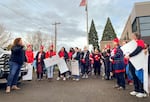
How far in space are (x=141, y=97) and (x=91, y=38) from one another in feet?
184

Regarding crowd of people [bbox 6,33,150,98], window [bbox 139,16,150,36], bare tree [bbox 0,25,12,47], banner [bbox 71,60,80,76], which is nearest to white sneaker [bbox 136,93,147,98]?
crowd of people [bbox 6,33,150,98]

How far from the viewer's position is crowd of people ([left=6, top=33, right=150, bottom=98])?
761 cm

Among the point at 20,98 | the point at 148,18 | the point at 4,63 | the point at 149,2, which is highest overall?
the point at 149,2

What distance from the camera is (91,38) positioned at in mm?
63031

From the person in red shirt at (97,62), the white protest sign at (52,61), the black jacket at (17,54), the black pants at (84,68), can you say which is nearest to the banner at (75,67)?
the black pants at (84,68)

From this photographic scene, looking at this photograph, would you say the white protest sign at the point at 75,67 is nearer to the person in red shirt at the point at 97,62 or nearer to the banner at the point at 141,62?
the person in red shirt at the point at 97,62

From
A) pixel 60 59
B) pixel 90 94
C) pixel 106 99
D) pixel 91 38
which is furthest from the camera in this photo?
pixel 91 38

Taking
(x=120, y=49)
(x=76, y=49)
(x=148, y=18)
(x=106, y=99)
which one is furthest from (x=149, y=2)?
(x=106, y=99)

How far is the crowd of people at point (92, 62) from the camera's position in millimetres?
7605

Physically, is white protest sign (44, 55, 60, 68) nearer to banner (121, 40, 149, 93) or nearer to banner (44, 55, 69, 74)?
banner (44, 55, 69, 74)

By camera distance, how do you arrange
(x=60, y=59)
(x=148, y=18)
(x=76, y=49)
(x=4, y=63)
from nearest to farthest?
(x=4, y=63), (x=60, y=59), (x=76, y=49), (x=148, y=18)

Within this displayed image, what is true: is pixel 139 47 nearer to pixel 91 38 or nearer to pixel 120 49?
pixel 120 49

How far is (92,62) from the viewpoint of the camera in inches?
584

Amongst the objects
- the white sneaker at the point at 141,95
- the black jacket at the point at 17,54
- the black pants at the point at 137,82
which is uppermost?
the black jacket at the point at 17,54
